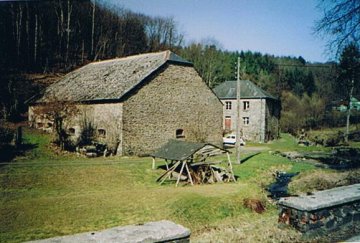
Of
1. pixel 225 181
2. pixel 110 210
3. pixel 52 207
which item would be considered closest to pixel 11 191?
pixel 52 207

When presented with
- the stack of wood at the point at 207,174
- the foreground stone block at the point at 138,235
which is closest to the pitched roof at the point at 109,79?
the stack of wood at the point at 207,174

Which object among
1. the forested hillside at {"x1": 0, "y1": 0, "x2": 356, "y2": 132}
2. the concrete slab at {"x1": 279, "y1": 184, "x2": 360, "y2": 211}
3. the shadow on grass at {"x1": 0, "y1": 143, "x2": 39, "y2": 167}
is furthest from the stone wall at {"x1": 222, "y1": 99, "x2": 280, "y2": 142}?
the concrete slab at {"x1": 279, "y1": 184, "x2": 360, "y2": 211}

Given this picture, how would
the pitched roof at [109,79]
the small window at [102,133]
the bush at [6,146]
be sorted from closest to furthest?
the bush at [6,146] → the pitched roof at [109,79] → the small window at [102,133]

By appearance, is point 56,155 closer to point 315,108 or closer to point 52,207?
point 52,207

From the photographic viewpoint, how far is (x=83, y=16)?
169 feet

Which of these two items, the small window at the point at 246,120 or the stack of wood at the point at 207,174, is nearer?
the stack of wood at the point at 207,174

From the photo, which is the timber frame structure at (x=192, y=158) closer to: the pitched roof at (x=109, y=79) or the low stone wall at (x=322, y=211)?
the pitched roof at (x=109, y=79)

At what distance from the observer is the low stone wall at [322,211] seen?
18.0ft

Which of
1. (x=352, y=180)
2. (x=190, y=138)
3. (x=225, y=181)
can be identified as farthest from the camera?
(x=190, y=138)

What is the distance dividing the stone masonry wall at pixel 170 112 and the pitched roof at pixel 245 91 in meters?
14.8

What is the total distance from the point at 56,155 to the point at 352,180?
61.9ft

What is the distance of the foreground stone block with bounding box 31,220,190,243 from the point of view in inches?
157

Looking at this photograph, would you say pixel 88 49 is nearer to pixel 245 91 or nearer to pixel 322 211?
pixel 245 91

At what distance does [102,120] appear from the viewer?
86.1ft
